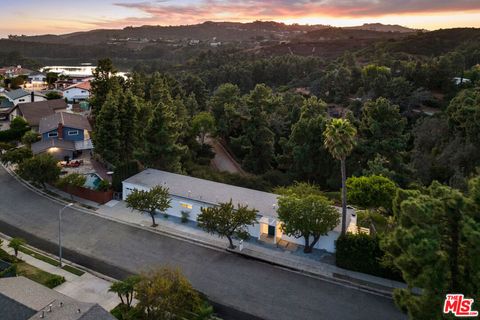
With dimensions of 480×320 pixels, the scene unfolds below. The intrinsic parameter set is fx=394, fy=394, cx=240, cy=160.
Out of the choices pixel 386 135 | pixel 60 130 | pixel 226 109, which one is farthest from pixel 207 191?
pixel 226 109

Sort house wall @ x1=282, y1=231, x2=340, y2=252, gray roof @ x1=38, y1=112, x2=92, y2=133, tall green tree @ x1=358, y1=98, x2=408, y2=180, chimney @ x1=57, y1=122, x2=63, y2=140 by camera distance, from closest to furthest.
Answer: house wall @ x1=282, y1=231, x2=340, y2=252, tall green tree @ x1=358, y1=98, x2=408, y2=180, chimney @ x1=57, y1=122, x2=63, y2=140, gray roof @ x1=38, y1=112, x2=92, y2=133

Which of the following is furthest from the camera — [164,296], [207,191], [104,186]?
[104,186]

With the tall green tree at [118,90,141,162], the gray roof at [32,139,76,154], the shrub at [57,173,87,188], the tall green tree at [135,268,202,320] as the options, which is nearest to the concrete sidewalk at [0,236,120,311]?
the tall green tree at [135,268,202,320]

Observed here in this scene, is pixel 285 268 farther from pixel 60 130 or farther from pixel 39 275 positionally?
pixel 60 130

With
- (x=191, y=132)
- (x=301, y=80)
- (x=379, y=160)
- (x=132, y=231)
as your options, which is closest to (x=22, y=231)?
(x=132, y=231)

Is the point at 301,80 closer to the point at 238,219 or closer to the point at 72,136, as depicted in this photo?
the point at 72,136

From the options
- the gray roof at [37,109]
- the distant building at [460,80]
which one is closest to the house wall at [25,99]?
the gray roof at [37,109]

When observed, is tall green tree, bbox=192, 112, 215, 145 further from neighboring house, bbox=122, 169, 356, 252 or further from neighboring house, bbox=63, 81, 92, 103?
neighboring house, bbox=63, 81, 92, 103
